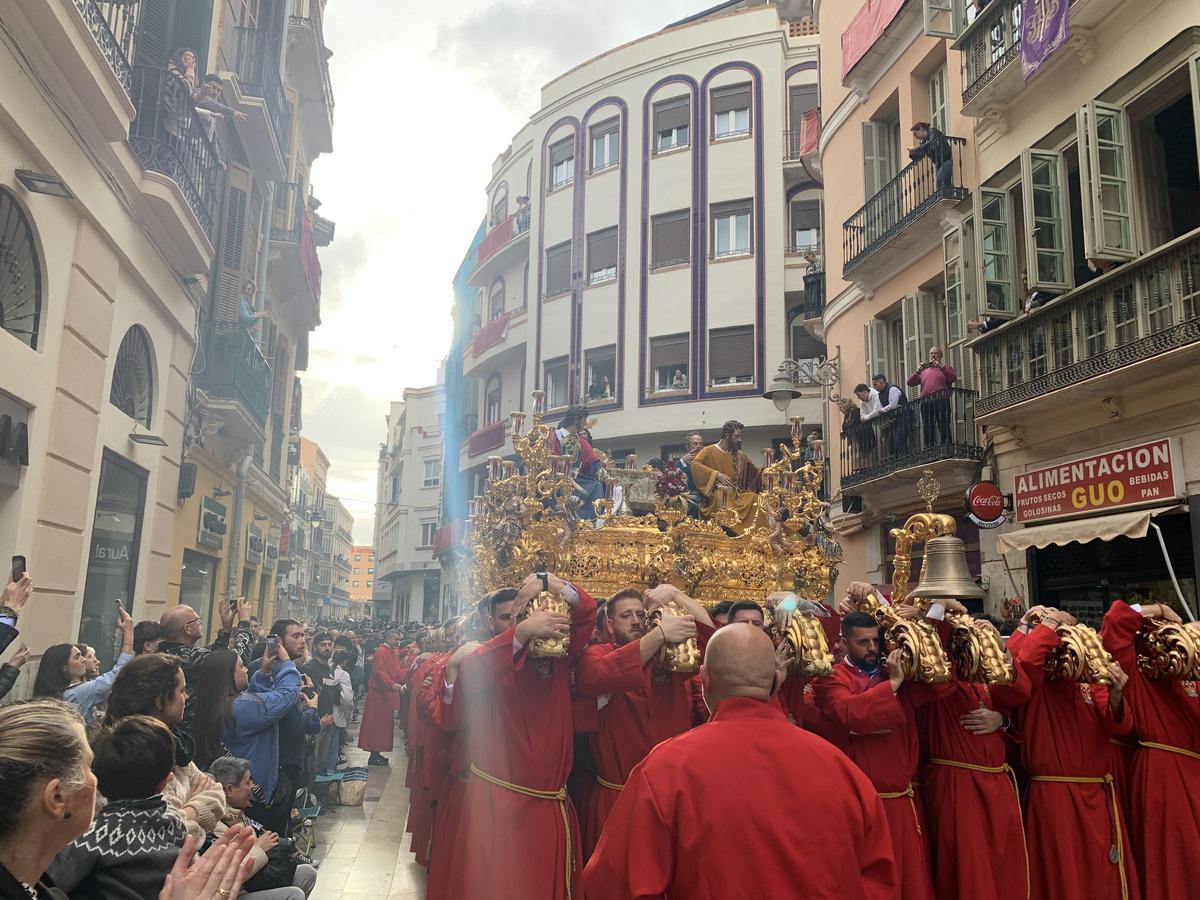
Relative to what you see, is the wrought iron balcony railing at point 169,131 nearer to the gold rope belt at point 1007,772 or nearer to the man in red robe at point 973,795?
the man in red robe at point 973,795

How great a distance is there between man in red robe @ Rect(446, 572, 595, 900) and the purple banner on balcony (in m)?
8.62

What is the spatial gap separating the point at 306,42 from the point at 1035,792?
1964cm

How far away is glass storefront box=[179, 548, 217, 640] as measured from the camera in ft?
45.8

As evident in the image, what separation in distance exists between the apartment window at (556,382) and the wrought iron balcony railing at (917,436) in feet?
37.8

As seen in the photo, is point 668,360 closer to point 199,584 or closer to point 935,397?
point 935,397

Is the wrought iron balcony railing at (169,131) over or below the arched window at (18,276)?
over

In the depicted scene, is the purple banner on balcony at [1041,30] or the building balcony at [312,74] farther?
the building balcony at [312,74]

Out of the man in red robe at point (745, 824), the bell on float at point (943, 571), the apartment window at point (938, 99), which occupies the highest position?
the apartment window at point (938, 99)

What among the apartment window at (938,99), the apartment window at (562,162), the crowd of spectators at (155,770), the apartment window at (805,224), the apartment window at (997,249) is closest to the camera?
the crowd of spectators at (155,770)

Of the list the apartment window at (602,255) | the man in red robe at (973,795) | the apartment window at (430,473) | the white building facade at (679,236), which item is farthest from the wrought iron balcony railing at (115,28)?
the apartment window at (430,473)

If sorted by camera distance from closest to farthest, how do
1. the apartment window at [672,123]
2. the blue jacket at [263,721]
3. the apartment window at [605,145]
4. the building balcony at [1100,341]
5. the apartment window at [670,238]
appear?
the blue jacket at [263,721] < the building balcony at [1100,341] < the apartment window at [670,238] < the apartment window at [672,123] < the apartment window at [605,145]

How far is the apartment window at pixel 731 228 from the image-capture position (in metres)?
22.6

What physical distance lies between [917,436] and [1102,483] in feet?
9.47

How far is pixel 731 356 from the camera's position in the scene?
2197 cm
